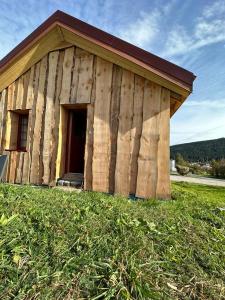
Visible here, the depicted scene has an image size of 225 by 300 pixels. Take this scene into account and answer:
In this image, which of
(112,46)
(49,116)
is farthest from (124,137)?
(49,116)

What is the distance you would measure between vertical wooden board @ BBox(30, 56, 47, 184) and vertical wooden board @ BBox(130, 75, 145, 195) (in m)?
2.82

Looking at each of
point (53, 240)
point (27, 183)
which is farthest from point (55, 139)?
point (53, 240)

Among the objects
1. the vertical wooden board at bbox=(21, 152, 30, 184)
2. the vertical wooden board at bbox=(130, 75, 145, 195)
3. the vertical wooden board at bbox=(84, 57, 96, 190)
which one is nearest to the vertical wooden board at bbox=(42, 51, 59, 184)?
the vertical wooden board at bbox=(21, 152, 30, 184)

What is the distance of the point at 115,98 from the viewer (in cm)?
701

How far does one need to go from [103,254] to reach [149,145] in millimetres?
4226

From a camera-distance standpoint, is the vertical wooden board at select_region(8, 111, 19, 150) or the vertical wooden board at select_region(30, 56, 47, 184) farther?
the vertical wooden board at select_region(8, 111, 19, 150)

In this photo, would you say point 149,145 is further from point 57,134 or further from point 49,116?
point 49,116

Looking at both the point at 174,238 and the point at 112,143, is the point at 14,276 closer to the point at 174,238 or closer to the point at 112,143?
the point at 174,238

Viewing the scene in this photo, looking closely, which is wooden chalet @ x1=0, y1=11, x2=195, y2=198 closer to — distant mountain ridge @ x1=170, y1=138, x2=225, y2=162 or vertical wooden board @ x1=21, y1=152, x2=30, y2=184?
vertical wooden board @ x1=21, y1=152, x2=30, y2=184

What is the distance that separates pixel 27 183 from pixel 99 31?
15.0ft

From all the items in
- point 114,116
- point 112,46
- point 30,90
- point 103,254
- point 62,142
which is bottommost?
point 103,254

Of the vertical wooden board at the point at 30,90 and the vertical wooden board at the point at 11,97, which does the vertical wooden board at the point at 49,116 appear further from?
the vertical wooden board at the point at 11,97

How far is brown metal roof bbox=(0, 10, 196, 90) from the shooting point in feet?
20.2

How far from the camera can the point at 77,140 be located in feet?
29.8
